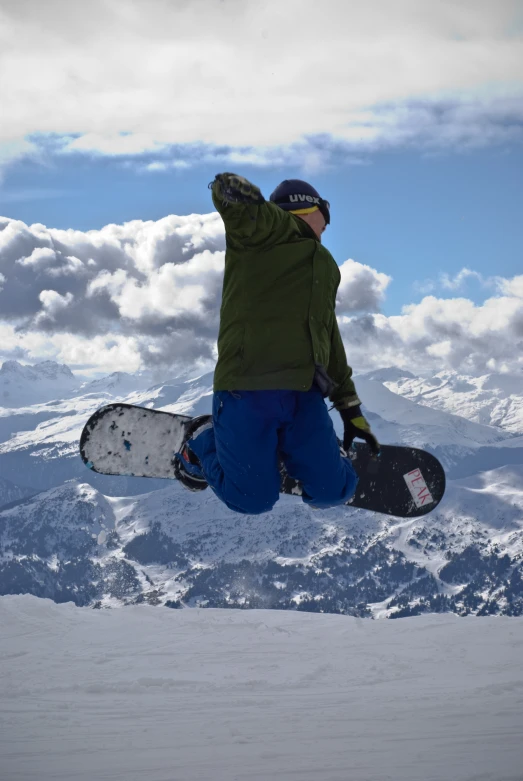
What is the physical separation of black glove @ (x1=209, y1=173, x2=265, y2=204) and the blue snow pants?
1.58 metres

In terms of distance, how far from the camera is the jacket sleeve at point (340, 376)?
6.20 metres

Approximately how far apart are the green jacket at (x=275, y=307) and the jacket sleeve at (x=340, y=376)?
25.1 inches

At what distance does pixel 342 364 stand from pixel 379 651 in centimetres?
406

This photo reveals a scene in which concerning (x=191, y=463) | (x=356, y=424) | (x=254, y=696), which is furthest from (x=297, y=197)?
(x=254, y=696)

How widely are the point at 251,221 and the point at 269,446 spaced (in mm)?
1884

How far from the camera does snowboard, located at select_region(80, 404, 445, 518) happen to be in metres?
8.01

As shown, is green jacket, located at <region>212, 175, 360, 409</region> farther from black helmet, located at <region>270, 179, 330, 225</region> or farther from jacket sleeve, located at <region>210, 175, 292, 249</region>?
black helmet, located at <region>270, 179, 330, 225</region>

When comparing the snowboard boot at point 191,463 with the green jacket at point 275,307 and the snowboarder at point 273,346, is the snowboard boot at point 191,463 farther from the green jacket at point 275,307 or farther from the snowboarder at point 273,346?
the green jacket at point 275,307

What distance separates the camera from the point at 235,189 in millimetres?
4648

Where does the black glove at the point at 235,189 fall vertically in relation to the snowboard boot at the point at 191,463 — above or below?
above

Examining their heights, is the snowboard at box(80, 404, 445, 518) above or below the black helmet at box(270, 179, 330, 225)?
below

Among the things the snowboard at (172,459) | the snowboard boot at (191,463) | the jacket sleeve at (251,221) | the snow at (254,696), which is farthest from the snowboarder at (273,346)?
the snowboard at (172,459)

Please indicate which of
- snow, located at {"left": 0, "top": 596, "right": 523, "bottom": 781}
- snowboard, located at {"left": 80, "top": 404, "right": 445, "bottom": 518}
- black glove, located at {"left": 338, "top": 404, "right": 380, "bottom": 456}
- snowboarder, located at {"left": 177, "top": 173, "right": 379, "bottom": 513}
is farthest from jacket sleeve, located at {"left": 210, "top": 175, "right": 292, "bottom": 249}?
snow, located at {"left": 0, "top": 596, "right": 523, "bottom": 781}

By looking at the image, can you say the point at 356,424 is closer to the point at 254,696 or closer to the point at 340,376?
the point at 340,376
